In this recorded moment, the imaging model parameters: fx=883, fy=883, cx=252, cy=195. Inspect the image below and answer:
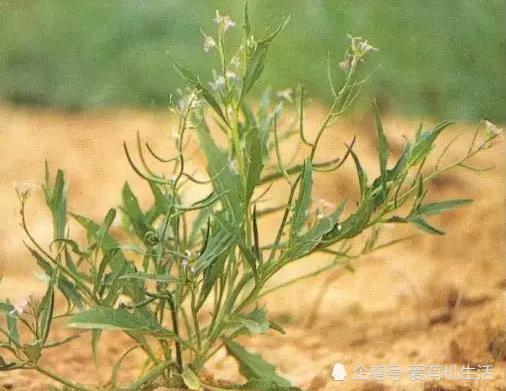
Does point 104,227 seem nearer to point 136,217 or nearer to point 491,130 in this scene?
point 136,217

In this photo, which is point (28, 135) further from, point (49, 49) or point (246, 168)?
point (246, 168)

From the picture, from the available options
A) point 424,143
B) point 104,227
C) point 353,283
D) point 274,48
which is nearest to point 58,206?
point 104,227

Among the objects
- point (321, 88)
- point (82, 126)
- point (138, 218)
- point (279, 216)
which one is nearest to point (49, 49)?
point (82, 126)

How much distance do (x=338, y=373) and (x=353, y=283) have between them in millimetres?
443

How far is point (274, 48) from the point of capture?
231 cm

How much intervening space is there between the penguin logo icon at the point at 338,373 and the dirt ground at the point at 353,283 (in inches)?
0.4

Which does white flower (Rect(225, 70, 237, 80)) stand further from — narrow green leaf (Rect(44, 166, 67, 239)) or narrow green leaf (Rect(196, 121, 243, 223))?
narrow green leaf (Rect(44, 166, 67, 239))

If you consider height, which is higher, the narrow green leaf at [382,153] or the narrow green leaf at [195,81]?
the narrow green leaf at [195,81]

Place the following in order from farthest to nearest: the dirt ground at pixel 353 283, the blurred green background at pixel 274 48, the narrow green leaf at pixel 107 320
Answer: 1. the blurred green background at pixel 274 48
2. the dirt ground at pixel 353 283
3. the narrow green leaf at pixel 107 320

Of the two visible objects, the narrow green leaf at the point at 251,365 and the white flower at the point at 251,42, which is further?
the narrow green leaf at the point at 251,365

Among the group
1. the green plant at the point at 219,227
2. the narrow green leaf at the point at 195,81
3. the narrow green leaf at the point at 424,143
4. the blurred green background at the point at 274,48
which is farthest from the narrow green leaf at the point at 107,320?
the blurred green background at the point at 274,48

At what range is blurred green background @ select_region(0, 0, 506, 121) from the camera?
224 centimetres

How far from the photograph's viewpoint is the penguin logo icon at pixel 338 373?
3.94ft

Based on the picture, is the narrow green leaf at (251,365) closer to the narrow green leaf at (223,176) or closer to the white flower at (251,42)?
the narrow green leaf at (223,176)
